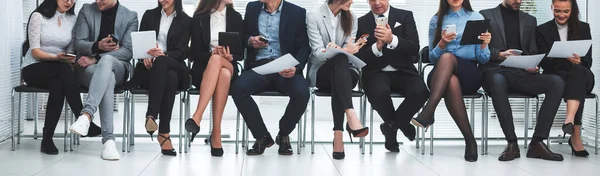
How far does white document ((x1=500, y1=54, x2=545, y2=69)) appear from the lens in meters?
3.99

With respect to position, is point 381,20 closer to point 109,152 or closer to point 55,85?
point 109,152

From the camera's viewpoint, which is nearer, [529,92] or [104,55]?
[104,55]

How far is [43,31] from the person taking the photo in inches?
159

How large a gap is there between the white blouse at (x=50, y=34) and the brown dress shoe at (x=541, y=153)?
2.87 meters

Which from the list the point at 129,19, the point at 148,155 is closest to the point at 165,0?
the point at 129,19

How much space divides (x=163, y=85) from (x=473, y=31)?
182cm

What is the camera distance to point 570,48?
4004 millimetres

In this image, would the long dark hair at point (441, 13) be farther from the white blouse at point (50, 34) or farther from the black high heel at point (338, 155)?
the white blouse at point (50, 34)

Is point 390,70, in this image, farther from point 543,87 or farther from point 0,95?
point 0,95

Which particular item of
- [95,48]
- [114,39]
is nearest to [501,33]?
[114,39]

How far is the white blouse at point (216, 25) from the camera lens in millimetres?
4172

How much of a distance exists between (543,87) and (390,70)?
36.2 inches

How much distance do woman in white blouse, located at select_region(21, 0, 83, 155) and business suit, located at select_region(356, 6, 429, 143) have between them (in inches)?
69.0

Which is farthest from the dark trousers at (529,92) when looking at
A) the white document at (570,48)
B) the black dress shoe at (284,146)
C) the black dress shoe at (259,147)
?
the black dress shoe at (259,147)
